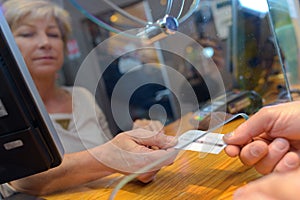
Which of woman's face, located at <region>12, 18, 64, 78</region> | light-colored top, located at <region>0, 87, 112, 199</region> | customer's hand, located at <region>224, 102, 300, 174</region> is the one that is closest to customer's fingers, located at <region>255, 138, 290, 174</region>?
customer's hand, located at <region>224, 102, 300, 174</region>

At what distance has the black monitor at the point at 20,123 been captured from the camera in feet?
1.33

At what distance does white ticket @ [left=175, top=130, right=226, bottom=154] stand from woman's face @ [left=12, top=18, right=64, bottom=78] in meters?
0.60

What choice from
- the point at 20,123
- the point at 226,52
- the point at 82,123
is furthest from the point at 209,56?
the point at 20,123

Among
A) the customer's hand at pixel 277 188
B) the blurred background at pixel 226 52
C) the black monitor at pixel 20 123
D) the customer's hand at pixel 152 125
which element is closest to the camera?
the customer's hand at pixel 277 188

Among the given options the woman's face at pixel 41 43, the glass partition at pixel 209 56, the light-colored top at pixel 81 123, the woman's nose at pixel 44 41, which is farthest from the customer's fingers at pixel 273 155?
the woman's nose at pixel 44 41

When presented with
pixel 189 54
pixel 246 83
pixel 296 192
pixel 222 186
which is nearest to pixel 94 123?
pixel 189 54

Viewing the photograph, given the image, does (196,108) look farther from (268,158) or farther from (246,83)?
(246,83)

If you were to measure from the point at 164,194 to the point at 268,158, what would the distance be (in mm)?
163

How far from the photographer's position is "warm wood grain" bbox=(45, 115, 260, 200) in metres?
0.48

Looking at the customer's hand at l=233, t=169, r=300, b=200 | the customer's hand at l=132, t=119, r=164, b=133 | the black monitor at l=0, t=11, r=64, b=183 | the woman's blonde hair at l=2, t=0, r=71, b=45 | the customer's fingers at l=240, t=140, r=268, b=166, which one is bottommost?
the customer's fingers at l=240, t=140, r=268, b=166

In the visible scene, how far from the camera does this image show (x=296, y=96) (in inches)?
35.9

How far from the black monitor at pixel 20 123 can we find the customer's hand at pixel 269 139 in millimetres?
274

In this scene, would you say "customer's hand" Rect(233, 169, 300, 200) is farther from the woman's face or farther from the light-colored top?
the woman's face

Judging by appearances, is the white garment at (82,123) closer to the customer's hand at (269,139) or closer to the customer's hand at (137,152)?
the customer's hand at (137,152)
